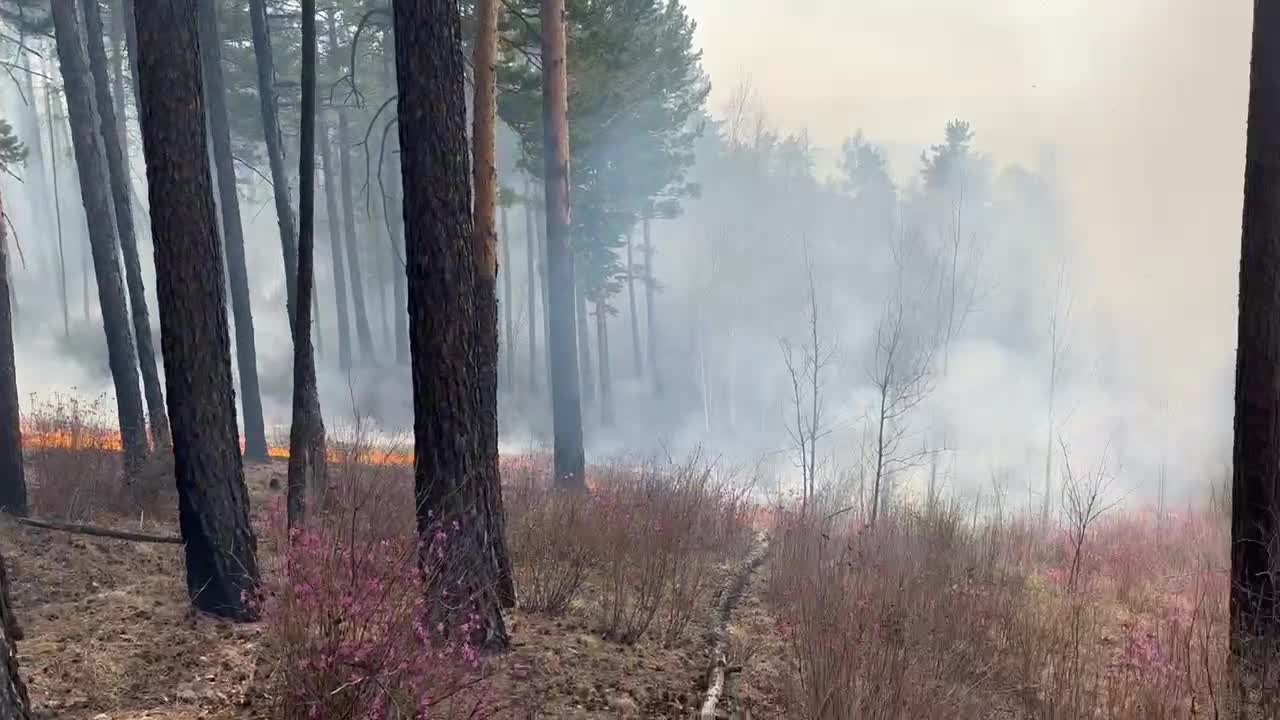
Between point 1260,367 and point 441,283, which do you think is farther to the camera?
point 1260,367

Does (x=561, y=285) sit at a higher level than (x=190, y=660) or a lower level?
higher

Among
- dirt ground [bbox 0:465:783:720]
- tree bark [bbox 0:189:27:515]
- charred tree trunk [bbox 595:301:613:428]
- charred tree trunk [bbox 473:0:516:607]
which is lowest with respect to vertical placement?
charred tree trunk [bbox 595:301:613:428]

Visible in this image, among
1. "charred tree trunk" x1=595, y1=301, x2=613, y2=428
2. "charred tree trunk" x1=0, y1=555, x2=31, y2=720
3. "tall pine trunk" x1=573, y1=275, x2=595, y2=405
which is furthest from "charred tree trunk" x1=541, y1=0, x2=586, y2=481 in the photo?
"charred tree trunk" x1=595, y1=301, x2=613, y2=428

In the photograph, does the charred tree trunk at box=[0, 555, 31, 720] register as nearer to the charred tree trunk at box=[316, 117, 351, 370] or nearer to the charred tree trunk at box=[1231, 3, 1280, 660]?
the charred tree trunk at box=[1231, 3, 1280, 660]

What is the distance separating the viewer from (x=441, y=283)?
15.4 ft

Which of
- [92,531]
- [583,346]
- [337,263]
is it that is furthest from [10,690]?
[337,263]

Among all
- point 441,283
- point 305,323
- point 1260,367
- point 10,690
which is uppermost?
point 441,283

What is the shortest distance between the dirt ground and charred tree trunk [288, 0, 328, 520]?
1.29 meters

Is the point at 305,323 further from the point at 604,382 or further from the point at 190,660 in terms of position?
the point at 604,382

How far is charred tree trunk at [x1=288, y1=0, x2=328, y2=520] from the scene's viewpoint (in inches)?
278

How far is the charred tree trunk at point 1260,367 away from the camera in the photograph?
4.92 metres

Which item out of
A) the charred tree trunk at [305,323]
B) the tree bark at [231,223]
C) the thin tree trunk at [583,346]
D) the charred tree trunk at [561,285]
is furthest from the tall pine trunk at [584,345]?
the charred tree trunk at [305,323]

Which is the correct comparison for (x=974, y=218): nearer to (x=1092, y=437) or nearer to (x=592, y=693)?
(x=1092, y=437)

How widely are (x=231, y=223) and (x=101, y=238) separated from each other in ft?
→ 13.4
